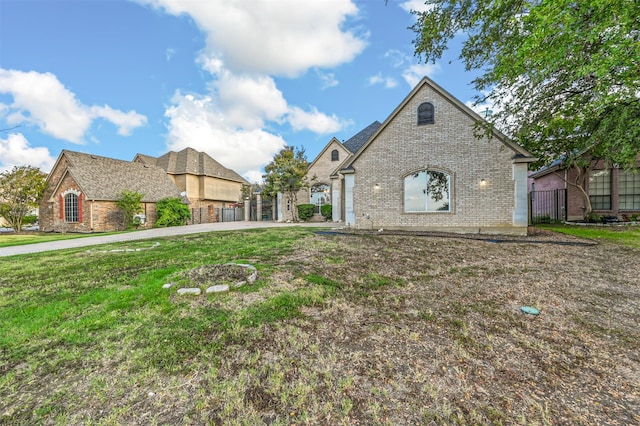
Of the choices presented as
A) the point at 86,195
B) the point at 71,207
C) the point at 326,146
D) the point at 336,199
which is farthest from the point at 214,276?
the point at 71,207

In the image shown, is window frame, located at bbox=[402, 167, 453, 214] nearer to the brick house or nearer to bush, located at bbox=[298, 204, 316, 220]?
the brick house

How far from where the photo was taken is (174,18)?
11719 millimetres

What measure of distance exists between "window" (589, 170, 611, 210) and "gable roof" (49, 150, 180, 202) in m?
31.3

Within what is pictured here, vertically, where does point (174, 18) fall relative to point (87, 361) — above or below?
above

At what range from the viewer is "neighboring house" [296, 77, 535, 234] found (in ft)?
33.7

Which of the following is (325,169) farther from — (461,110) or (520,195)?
(520,195)

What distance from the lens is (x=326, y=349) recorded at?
257 centimetres

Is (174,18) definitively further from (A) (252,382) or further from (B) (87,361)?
(A) (252,382)

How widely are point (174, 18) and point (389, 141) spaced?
11338mm

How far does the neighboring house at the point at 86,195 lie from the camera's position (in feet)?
60.6

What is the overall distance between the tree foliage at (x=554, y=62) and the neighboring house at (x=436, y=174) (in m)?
1.20

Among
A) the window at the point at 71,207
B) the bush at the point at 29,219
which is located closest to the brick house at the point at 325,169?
the window at the point at 71,207

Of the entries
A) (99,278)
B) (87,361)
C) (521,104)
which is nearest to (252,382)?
(87,361)

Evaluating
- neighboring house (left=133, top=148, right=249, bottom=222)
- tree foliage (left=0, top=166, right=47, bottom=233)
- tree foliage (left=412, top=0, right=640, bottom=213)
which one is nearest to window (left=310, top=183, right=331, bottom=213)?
neighboring house (left=133, top=148, right=249, bottom=222)
